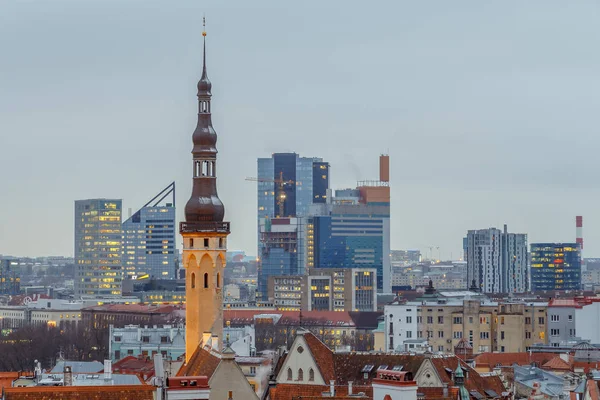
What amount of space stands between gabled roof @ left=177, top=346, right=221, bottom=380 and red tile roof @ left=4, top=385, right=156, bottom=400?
677 centimetres

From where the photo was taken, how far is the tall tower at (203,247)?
264ft

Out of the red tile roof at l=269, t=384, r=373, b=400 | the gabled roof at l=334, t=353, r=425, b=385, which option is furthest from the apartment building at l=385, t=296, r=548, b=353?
the red tile roof at l=269, t=384, r=373, b=400

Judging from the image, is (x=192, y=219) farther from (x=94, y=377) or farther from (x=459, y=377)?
(x=459, y=377)

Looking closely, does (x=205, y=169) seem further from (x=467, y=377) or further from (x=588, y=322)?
(x=588, y=322)

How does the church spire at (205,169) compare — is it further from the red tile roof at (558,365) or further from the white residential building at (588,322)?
the white residential building at (588,322)

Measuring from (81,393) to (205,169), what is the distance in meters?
36.2

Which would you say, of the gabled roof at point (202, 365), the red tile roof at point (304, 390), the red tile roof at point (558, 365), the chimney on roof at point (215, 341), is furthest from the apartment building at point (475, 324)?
the gabled roof at point (202, 365)

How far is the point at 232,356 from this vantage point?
53.3 metres

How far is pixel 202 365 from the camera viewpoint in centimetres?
6053

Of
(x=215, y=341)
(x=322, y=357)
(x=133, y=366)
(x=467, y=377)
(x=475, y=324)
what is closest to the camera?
(x=322, y=357)

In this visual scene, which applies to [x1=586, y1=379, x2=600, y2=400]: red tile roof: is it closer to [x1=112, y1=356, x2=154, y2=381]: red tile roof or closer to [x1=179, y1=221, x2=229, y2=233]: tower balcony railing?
[x1=179, y1=221, x2=229, y2=233]: tower balcony railing

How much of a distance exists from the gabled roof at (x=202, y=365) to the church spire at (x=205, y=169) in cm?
1606

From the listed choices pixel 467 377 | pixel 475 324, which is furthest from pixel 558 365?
pixel 475 324

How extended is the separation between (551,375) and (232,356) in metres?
51.0
